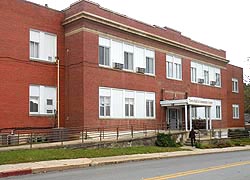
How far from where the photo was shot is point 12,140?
926 inches

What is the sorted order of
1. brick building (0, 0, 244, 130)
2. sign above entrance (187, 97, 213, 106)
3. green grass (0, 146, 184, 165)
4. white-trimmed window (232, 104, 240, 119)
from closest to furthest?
green grass (0, 146, 184, 165) < brick building (0, 0, 244, 130) < sign above entrance (187, 97, 213, 106) < white-trimmed window (232, 104, 240, 119)

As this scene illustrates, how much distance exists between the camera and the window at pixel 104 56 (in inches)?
1113

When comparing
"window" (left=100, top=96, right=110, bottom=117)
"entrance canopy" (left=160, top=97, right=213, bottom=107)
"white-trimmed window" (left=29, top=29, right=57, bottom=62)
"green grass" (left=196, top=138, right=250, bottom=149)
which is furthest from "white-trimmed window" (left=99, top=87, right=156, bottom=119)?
"green grass" (left=196, top=138, right=250, bottom=149)

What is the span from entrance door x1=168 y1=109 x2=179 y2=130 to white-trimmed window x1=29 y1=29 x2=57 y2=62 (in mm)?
12856

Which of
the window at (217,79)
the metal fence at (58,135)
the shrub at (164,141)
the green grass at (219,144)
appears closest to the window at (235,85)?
the window at (217,79)

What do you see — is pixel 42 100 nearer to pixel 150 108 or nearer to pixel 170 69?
pixel 150 108

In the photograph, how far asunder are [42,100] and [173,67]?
14.4 meters

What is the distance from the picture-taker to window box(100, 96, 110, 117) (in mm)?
27984

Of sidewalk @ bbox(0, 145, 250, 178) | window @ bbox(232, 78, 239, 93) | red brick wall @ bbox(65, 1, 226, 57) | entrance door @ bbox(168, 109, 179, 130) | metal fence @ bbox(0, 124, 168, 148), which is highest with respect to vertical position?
red brick wall @ bbox(65, 1, 226, 57)

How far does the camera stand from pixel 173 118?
3531 cm

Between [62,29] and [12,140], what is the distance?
9.40 meters

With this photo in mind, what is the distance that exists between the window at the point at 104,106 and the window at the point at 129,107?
2.13m

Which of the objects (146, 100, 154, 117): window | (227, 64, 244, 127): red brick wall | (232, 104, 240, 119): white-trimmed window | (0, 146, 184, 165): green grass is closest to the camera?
(0, 146, 184, 165): green grass

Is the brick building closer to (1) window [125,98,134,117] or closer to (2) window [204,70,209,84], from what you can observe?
(1) window [125,98,134,117]
